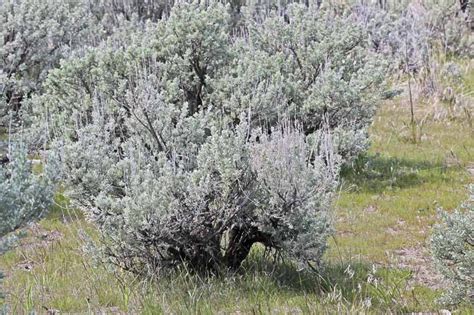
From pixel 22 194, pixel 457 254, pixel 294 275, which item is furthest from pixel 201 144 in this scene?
pixel 22 194

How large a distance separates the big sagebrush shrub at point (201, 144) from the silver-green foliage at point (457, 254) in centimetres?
83

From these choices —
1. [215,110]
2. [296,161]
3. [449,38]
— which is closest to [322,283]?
[296,161]

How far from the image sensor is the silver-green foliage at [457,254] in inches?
189

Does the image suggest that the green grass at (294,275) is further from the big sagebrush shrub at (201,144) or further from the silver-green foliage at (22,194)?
the silver-green foliage at (22,194)

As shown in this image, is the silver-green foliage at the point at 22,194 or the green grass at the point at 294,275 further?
the green grass at the point at 294,275

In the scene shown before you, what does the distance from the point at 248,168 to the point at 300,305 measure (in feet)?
3.36

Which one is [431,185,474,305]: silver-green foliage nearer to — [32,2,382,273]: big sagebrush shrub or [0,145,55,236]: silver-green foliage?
[32,2,382,273]: big sagebrush shrub

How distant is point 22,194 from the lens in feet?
12.0

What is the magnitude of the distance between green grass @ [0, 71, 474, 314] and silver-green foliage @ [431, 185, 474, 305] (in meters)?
0.16

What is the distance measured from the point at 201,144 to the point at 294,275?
Answer: 4.32ft

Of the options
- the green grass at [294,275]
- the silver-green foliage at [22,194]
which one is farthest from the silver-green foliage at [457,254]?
the silver-green foliage at [22,194]

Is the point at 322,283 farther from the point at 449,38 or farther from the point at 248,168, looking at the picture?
the point at 449,38

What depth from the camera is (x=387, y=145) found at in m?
10.4

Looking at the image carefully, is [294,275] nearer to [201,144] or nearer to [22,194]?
[201,144]
